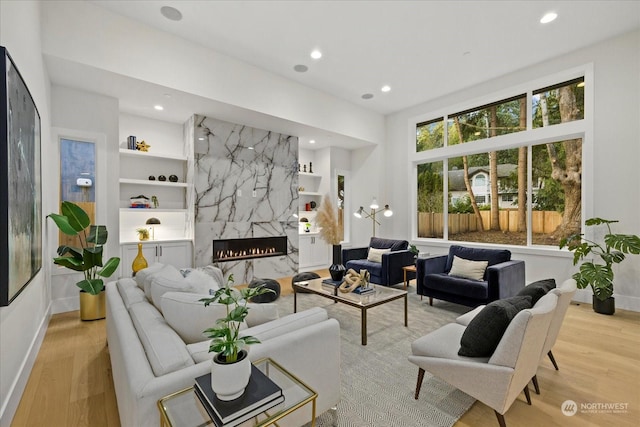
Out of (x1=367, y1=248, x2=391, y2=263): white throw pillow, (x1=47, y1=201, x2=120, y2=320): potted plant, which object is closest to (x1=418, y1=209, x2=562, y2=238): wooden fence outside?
(x1=367, y1=248, x2=391, y2=263): white throw pillow

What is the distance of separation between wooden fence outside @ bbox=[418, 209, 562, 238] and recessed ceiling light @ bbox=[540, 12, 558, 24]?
2.70m

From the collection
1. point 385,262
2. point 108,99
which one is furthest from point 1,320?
point 385,262

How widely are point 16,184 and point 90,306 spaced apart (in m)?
2.31

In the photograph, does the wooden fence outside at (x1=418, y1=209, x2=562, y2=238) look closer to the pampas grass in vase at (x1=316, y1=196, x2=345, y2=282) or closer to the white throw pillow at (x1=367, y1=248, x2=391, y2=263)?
the white throw pillow at (x1=367, y1=248, x2=391, y2=263)

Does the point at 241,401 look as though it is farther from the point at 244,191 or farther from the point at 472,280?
the point at 244,191

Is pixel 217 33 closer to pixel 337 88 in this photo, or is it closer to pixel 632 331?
pixel 337 88

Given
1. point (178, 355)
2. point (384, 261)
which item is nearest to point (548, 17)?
point (384, 261)

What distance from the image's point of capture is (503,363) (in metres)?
1.60

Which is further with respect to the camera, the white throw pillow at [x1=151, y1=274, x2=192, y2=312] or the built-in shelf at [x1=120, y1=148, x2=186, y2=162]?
the built-in shelf at [x1=120, y1=148, x2=186, y2=162]

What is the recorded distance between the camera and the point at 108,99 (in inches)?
164

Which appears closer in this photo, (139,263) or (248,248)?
(139,263)

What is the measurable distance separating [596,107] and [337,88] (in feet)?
12.7

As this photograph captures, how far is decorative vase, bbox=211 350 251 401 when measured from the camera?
1.10 meters

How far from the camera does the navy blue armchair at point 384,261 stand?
4.71 metres
